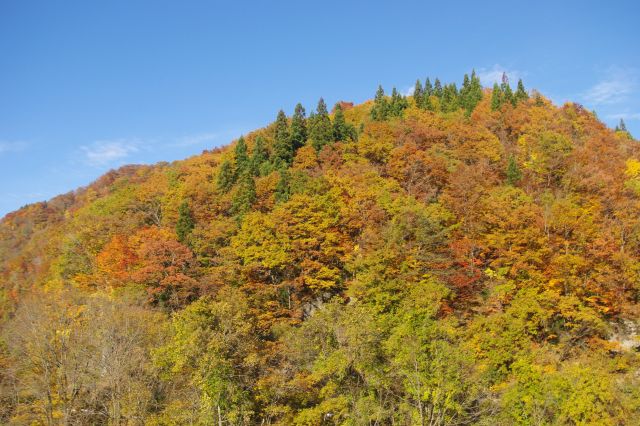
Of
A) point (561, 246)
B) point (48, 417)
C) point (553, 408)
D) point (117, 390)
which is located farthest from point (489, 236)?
point (48, 417)

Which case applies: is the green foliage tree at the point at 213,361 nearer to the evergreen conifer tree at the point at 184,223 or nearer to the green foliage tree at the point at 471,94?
the evergreen conifer tree at the point at 184,223

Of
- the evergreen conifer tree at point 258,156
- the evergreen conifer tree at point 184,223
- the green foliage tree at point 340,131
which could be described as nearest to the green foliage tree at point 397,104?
the green foliage tree at point 340,131

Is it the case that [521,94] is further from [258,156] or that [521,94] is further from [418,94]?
[258,156]

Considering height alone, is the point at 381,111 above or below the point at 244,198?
above

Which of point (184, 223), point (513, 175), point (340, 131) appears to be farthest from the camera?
point (340, 131)

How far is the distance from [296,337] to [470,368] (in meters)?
9.79

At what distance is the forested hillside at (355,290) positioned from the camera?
20.4m

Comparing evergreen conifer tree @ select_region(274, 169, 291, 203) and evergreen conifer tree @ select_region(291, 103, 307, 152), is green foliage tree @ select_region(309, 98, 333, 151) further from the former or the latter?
evergreen conifer tree @ select_region(274, 169, 291, 203)

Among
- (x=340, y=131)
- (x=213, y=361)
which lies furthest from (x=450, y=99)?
(x=213, y=361)

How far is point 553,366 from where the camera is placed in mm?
24203

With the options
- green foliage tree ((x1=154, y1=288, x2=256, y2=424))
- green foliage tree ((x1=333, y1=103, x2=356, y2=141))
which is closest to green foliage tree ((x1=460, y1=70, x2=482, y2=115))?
green foliage tree ((x1=333, y1=103, x2=356, y2=141))

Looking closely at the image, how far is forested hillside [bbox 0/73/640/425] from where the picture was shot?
66.8 ft

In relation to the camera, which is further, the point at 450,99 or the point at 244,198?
the point at 450,99

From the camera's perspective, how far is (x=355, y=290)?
2870cm
